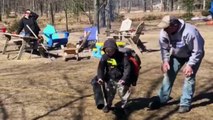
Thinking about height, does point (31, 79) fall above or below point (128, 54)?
below

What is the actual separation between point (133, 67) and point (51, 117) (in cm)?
145

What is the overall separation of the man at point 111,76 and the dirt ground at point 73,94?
0.87 ft

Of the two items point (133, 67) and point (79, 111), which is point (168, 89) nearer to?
point (133, 67)

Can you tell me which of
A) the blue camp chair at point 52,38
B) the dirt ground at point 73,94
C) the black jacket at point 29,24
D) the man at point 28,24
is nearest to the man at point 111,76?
the dirt ground at point 73,94

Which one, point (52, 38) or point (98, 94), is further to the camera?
point (52, 38)

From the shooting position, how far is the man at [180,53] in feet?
20.1

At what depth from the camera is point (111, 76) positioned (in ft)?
21.2

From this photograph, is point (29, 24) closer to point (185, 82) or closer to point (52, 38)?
point (52, 38)

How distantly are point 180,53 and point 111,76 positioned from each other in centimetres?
108

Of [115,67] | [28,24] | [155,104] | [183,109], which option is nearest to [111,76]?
[115,67]

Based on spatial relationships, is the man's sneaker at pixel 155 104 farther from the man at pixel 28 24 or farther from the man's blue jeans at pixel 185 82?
the man at pixel 28 24

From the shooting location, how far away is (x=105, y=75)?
649 centimetres

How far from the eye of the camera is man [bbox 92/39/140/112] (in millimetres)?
6273

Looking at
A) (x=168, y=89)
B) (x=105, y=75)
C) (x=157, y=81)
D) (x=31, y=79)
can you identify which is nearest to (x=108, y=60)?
(x=105, y=75)
